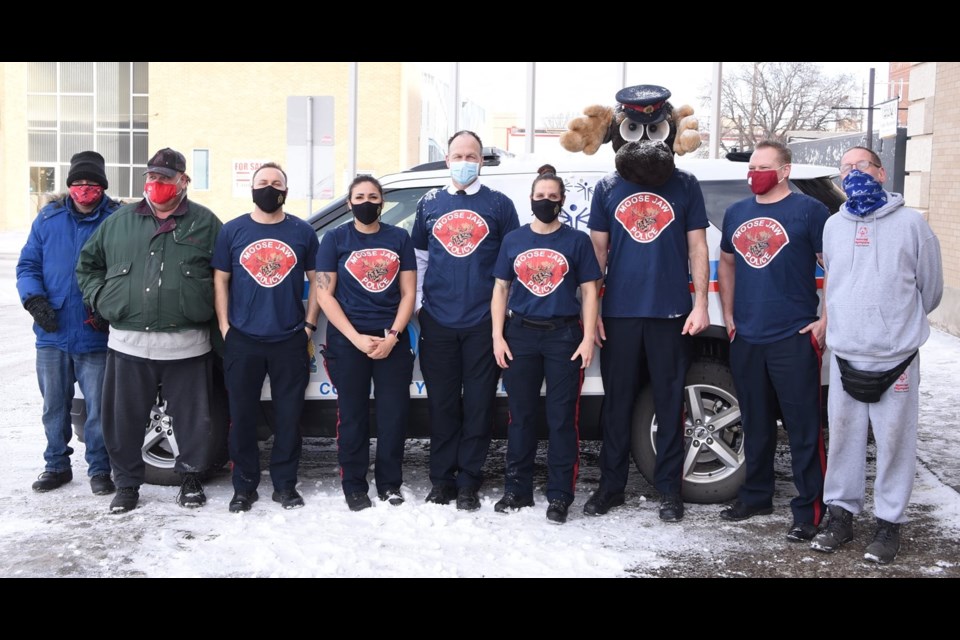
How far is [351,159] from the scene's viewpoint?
13344mm

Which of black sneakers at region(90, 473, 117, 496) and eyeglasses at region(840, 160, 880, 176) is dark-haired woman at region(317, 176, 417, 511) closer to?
black sneakers at region(90, 473, 117, 496)

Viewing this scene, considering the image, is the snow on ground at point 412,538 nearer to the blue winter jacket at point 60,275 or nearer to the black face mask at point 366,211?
the blue winter jacket at point 60,275

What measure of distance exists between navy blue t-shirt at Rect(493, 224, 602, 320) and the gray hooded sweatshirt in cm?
128

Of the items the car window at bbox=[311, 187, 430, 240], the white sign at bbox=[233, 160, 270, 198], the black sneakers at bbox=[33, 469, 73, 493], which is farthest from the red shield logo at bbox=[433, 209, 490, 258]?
the white sign at bbox=[233, 160, 270, 198]

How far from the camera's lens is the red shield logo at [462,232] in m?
5.62

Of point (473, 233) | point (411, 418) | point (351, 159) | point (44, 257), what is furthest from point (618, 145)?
point (351, 159)

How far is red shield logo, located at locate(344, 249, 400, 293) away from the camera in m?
5.60

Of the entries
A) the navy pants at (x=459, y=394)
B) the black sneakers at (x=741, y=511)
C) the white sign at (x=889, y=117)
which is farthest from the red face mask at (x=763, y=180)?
the white sign at (x=889, y=117)

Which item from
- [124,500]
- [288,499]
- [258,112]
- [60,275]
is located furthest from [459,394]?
[258,112]

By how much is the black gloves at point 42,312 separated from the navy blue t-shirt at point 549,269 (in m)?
2.60

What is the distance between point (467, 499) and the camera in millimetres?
5676

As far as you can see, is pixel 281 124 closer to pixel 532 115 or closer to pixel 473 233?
pixel 532 115

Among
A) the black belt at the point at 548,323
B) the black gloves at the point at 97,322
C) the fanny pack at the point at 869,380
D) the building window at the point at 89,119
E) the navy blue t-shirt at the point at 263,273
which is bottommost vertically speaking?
the fanny pack at the point at 869,380

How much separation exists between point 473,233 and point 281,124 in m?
31.0
